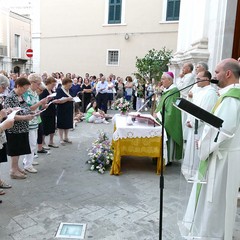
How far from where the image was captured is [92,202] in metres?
4.28

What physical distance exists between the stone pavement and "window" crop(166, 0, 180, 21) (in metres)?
14.8

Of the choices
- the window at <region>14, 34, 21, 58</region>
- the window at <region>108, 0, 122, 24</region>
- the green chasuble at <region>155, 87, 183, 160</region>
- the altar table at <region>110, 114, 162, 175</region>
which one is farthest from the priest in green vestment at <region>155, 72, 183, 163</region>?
the window at <region>14, 34, 21, 58</region>

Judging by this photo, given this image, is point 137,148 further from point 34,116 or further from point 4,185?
point 4,185

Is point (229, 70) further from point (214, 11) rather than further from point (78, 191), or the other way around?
point (214, 11)

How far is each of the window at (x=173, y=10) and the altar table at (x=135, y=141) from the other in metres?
15.2

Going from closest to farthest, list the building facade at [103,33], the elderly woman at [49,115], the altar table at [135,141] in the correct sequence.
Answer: the altar table at [135,141], the elderly woman at [49,115], the building facade at [103,33]

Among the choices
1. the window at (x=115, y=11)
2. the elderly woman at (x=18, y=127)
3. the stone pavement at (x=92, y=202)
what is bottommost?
the stone pavement at (x=92, y=202)

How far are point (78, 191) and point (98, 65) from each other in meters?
17.2

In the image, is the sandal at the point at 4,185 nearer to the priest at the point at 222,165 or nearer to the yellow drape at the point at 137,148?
the yellow drape at the point at 137,148

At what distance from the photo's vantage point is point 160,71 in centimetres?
1433

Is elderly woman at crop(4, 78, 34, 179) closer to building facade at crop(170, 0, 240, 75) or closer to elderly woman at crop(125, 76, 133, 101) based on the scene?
building facade at crop(170, 0, 240, 75)

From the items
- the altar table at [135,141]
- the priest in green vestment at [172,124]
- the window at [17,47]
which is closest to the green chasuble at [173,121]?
the priest in green vestment at [172,124]

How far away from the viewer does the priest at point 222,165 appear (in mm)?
2789

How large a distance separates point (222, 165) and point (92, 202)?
6.83 feet
